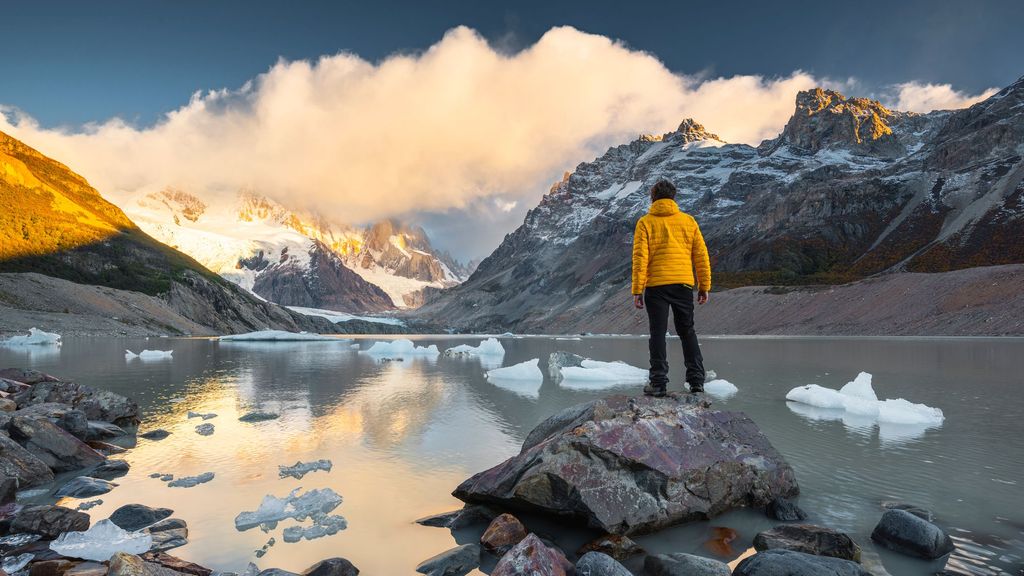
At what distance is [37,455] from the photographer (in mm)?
8766

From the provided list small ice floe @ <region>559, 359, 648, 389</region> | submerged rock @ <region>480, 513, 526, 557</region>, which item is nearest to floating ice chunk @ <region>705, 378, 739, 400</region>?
small ice floe @ <region>559, 359, 648, 389</region>

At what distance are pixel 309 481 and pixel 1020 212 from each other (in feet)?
423

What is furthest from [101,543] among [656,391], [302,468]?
[656,391]

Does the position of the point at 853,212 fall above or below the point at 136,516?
above

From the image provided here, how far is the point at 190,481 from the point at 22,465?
2.45 meters

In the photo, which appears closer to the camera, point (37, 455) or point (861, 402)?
point (37, 455)

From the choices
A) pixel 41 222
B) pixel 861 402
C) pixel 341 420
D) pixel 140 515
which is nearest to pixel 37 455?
pixel 140 515

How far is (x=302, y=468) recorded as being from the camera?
8641 millimetres

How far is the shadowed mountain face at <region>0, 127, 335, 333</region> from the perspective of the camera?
9268 centimetres

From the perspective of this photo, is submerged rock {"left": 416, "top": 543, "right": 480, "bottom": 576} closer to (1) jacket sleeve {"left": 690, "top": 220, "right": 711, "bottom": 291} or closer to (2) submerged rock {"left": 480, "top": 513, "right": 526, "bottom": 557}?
(2) submerged rock {"left": 480, "top": 513, "right": 526, "bottom": 557}

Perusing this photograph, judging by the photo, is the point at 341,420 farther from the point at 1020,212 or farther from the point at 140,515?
the point at 1020,212

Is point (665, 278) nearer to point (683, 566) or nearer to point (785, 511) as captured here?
point (785, 511)

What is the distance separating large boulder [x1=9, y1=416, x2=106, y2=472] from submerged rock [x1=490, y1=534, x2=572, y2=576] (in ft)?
26.8

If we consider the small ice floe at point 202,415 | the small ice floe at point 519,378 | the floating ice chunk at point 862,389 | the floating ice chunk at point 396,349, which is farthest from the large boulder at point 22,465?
the floating ice chunk at point 396,349
